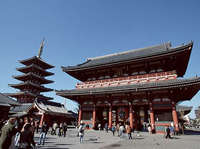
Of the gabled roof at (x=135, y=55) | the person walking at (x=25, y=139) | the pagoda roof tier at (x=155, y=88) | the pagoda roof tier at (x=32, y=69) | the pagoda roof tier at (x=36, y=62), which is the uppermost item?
the pagoda roof tier at (x=36, y=62)

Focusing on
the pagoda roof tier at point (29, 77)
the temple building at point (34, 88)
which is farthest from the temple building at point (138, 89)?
the pagoda roof tier at point (29, 77)

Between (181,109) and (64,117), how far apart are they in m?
27.8

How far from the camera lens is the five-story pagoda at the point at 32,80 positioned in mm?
36000

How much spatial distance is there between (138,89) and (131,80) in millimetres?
2974

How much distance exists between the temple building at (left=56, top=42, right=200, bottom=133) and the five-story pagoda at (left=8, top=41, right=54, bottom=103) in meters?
20.1

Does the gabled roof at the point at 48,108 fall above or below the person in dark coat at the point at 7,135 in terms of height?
above

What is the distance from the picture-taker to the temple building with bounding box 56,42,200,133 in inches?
580

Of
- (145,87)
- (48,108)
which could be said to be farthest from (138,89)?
(48,108)

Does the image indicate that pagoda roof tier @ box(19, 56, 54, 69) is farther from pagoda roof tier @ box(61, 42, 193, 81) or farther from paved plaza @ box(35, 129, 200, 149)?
paved plaza @ box(35, 129, 200, 149)

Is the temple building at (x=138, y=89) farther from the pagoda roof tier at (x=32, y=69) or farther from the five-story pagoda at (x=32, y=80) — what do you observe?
the pagoda roof tier at (x=32, y=69)

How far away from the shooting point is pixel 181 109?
33469 mm

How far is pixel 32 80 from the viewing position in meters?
39.5

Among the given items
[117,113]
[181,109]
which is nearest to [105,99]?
[117,113]

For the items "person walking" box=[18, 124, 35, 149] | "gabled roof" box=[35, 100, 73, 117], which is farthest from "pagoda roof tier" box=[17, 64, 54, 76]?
"person walking" box=[18, 124, 35, 149]
